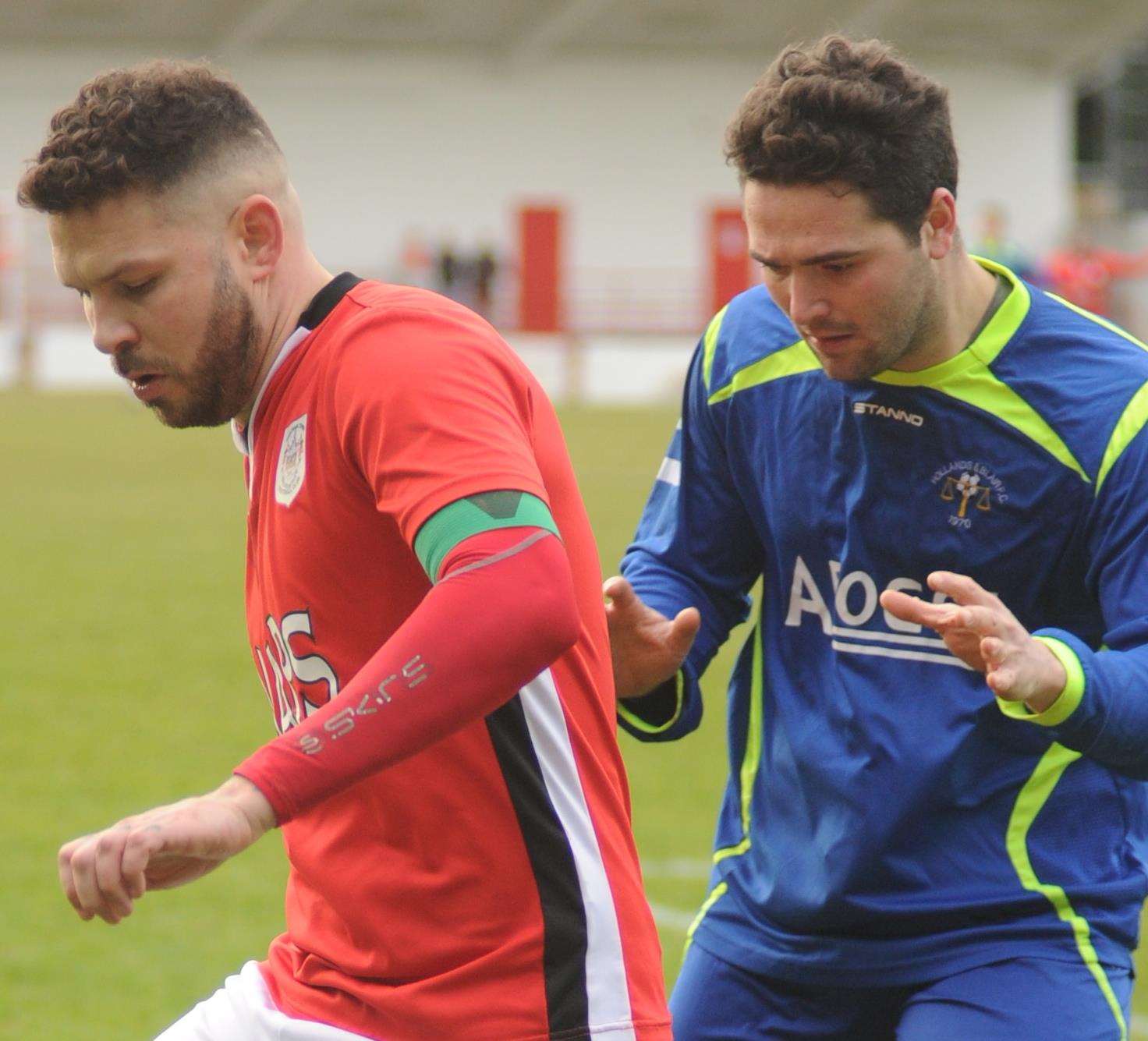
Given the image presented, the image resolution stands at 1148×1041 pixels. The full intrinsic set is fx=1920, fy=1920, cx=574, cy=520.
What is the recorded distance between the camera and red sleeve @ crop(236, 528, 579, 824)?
2.00 metres

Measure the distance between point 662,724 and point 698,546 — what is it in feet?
1.01

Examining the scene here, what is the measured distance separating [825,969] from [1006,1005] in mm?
290

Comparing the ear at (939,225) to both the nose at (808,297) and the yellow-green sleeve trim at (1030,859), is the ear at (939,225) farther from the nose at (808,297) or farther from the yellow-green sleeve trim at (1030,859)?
the yellow-green sleeve trim at (1030,859)

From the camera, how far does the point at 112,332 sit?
2.32m

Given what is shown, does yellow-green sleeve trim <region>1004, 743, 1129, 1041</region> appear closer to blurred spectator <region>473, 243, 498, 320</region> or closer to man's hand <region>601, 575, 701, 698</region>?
man's hand <region>601, 575, 701, 698</region>

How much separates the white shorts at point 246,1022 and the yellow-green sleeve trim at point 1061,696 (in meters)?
0.95

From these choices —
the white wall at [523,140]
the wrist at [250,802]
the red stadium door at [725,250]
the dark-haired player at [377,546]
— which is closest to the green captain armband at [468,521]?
the dark-haired player at [377,546]

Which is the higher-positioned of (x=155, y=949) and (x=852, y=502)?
(x=852, y=502)

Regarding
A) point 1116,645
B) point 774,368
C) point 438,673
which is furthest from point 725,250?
point 438,673

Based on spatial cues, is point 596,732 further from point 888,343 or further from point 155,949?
point 155,949

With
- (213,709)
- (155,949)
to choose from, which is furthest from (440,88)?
(155,949)

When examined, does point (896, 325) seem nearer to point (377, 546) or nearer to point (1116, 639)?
point (1116, 639)

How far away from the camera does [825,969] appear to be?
9.67 ft

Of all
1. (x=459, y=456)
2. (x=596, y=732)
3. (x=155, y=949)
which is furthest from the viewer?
(x=155, y=949)
